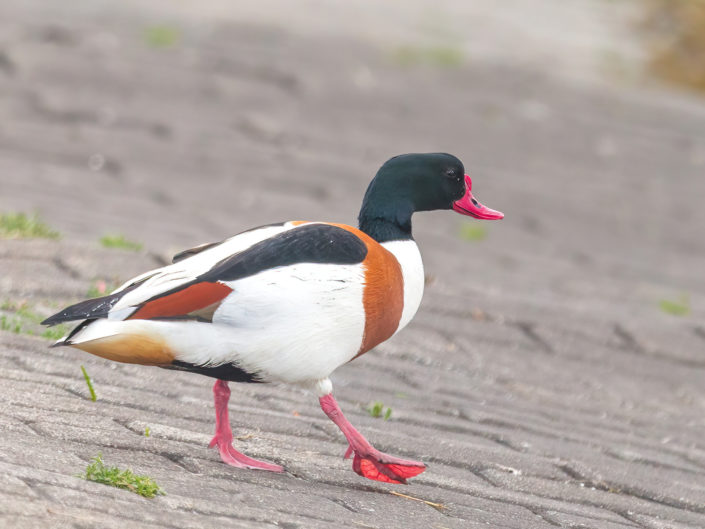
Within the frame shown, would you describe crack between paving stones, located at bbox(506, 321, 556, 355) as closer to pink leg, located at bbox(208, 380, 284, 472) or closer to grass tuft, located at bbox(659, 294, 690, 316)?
grass tuft, located at bbox(659, 294, 690, 316)

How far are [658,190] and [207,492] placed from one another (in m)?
7.52

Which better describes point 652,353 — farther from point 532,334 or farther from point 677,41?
point 677,41

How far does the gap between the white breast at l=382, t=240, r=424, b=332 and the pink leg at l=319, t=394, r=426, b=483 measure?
32 centimetres

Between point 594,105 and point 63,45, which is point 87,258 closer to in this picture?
point 63,45

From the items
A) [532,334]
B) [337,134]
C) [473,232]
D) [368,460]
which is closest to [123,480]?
[368,460]

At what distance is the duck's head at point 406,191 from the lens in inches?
148

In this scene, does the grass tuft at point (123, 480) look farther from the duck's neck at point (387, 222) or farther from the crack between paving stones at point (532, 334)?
the crack between paving stones at point (532, 334)

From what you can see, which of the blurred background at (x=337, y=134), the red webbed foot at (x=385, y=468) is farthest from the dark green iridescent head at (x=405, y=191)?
the blurred background at (x=337, y=134)

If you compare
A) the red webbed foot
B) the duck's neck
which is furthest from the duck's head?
the red webbed foot

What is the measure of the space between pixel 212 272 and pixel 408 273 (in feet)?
2.07

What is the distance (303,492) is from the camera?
131 inches

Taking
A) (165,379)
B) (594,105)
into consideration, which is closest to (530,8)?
(594,105)

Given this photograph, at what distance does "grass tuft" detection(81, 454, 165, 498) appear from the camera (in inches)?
117

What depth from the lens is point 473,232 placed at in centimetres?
869
